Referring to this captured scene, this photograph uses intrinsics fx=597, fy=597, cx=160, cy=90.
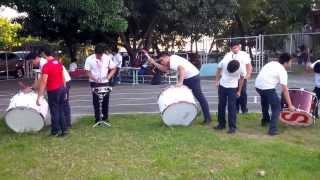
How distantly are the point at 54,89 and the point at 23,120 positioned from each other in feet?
3.43

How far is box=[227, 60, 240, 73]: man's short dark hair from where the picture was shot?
34.7ft

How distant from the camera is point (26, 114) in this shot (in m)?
11.1

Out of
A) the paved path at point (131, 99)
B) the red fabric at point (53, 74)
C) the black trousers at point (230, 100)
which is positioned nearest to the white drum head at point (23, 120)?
the red fabric at point (53, 74)

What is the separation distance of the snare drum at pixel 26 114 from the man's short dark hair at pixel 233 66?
3478 millimetres

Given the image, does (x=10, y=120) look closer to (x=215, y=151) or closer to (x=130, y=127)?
(x=130, y=127)

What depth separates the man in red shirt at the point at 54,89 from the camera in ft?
34.2

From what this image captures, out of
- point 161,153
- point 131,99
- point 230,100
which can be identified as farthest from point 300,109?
point 131,99

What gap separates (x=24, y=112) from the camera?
36.2ft

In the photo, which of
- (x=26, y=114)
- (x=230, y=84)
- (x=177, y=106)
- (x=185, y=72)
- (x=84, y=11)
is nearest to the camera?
(x=230, y=84)

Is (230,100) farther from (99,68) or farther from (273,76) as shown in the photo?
(99,68)

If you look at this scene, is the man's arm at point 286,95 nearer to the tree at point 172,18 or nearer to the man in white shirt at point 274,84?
the man in white shirt at point 274,84

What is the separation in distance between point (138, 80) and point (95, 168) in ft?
57.7

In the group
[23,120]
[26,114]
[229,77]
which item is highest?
[229,77]

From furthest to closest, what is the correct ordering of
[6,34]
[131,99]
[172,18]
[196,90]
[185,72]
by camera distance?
1. [6,34]
2. [172,18]
3. [131,99]
4. [196,90]
5. [185,72]
